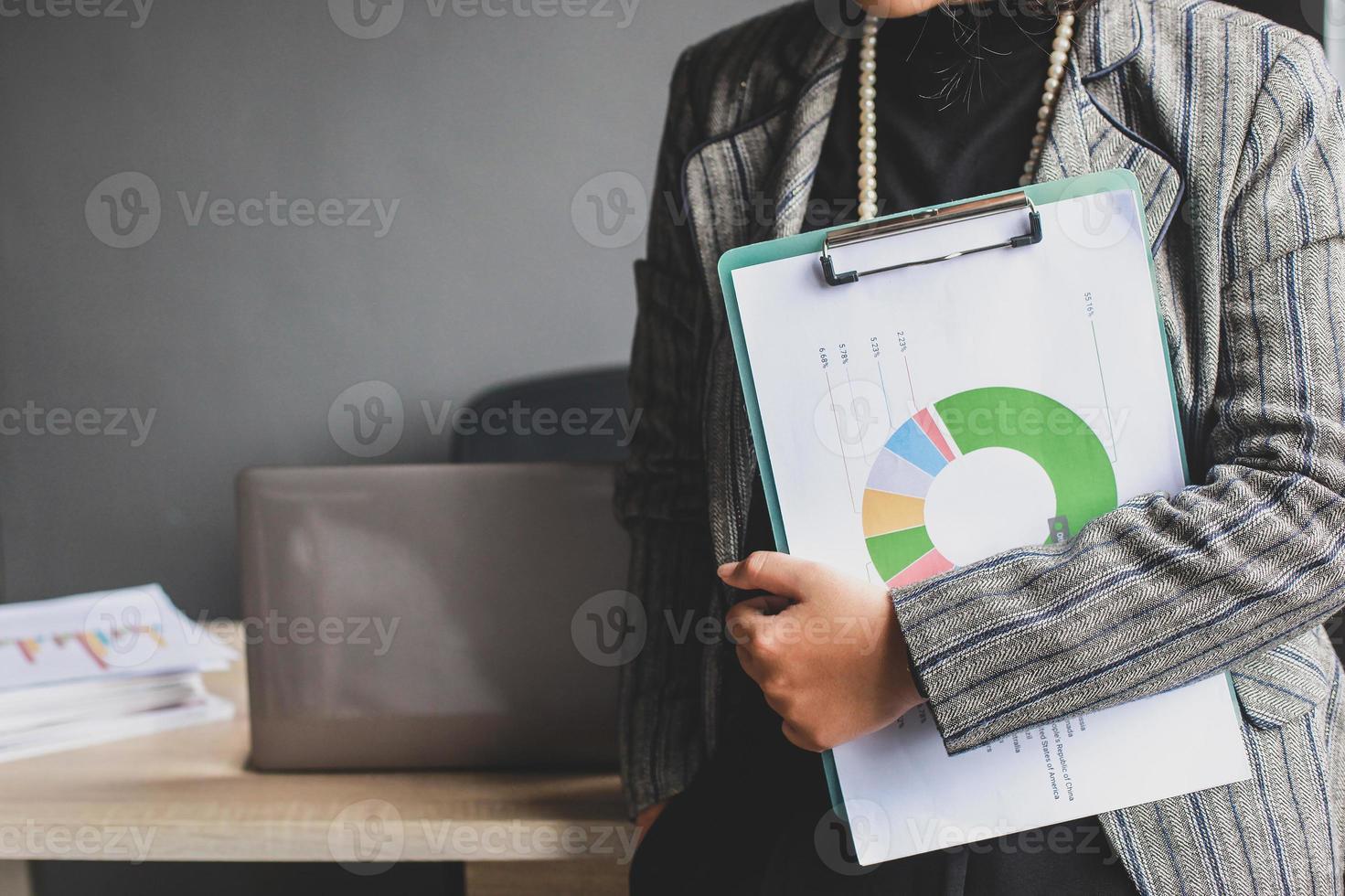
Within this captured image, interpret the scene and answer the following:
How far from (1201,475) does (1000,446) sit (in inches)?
5.3

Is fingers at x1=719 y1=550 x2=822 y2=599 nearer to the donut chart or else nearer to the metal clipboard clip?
the donut chart

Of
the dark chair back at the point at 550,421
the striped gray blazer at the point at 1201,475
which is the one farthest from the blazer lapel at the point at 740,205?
the dark chair back at the point at 550,421

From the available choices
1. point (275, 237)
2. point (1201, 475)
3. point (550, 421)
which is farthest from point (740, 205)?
point (275, 237)

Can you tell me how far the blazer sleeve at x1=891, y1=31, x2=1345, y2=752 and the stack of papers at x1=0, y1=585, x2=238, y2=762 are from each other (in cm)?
84

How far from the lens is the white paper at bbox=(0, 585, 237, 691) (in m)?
1.13

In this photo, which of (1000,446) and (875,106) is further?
(875,106)

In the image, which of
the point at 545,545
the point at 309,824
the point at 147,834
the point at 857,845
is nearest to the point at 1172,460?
the point at 857,845

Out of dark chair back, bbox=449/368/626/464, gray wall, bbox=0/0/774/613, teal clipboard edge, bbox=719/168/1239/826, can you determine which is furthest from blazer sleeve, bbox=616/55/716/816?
gray wall, bbox=0/0/774/613

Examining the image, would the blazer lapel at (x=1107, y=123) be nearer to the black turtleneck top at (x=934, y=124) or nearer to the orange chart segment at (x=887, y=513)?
the black turtleneck top at (x=934, y=124)

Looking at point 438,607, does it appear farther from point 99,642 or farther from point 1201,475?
point 1201,475

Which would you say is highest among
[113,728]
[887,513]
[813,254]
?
[813,254]

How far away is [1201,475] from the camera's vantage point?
2.15 feet

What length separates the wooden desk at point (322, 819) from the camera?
83 centimetres

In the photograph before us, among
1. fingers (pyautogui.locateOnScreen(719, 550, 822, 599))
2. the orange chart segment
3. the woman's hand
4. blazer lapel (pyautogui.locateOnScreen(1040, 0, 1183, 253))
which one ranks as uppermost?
blazer lapel (pyautogui.locateOnScreen(1040, 0, 1183, 253))
